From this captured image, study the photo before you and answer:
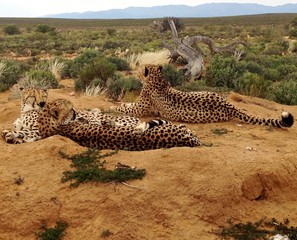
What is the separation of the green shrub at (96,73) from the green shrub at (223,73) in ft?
9.00

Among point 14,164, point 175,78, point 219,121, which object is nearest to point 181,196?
point 14,164

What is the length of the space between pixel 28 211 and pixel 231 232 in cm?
185

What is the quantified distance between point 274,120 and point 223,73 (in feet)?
18.2

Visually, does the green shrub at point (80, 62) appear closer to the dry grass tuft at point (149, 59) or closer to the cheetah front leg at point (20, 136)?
the dry grass tuft at point (149, 59)

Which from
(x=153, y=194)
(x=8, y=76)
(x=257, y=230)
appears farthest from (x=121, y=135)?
(x=8, y=76)

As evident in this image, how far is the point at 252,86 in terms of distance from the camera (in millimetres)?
11547

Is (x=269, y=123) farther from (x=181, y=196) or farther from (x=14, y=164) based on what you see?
(x=14, y=164)

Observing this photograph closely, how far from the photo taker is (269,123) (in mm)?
7371

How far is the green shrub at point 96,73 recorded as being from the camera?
40.0 ft

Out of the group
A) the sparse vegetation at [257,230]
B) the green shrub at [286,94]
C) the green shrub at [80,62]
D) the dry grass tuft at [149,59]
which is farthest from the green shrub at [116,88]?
the sparse vegetation at [257,230]

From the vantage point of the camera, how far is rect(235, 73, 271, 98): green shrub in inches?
455

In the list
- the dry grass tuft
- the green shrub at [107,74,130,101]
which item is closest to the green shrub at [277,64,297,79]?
the dry grass tuft

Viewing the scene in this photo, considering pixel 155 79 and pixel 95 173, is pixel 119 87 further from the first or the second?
pixel 95 173

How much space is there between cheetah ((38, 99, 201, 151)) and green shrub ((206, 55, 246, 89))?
728 centimetres
